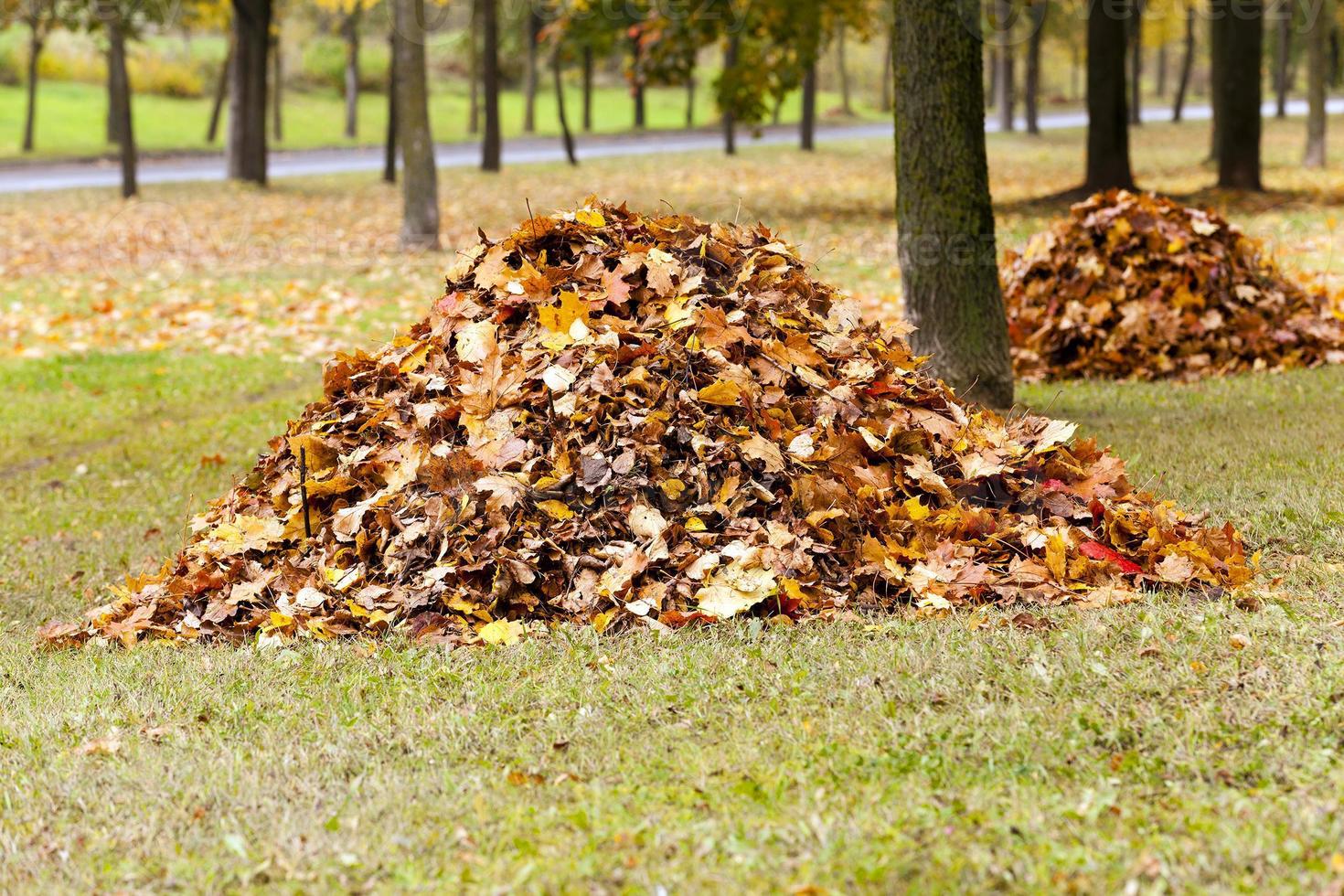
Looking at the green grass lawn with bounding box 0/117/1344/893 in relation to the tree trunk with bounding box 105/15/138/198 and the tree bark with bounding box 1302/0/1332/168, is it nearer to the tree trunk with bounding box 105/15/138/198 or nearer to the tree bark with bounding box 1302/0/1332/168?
the tree trunk with bounding box 105/15/138/198

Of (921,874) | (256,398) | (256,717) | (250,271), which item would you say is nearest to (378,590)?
(256,717)

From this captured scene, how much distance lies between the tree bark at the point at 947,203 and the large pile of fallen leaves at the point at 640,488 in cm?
192

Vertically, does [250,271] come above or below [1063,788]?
above

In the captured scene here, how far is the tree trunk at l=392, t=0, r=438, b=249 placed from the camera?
51.3ft

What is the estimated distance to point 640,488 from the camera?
4.90 metres

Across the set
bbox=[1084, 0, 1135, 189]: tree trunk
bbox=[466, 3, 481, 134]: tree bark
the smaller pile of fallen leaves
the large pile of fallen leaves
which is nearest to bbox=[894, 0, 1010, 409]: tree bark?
the smaller pile of fallen leaves

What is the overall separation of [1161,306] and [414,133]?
31.5ft

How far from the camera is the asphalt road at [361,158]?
996 inches

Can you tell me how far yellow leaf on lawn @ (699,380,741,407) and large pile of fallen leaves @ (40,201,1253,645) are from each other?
3 cm

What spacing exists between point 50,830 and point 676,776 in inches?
60.7

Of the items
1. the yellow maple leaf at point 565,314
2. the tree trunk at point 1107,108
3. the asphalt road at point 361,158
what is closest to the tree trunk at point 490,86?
the asphalt road at point 361,158

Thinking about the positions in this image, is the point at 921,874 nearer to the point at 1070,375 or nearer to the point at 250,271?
the point at 1070,375

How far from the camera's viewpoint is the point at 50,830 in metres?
3.36

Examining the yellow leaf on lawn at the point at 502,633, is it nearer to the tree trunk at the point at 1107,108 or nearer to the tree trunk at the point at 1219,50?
the tree trunk at the point at 1107,108
